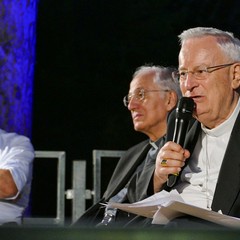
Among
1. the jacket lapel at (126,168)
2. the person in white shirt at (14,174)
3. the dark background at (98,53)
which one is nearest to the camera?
the person in white shirt at (14,174)

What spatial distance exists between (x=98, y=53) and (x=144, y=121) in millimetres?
4576

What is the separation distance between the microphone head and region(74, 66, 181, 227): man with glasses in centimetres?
71

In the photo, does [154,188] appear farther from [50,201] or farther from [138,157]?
[50,201]

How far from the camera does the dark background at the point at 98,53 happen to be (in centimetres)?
736

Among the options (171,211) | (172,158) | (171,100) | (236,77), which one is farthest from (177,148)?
(171,100)

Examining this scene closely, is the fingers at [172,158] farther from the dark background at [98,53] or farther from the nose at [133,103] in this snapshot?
the dark background at [98,53]

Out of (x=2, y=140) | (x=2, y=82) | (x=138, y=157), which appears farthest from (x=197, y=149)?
(x=2, y=82)

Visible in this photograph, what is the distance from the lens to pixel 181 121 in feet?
6.07

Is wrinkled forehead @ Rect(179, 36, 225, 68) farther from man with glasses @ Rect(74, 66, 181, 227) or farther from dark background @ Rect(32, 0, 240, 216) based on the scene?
dark background @ Rect(32, 0, 240, 216)

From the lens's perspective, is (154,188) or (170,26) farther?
(170,26)

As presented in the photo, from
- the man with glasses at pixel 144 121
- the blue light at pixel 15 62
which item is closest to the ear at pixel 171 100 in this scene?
the man with glasses at pixel 144 121

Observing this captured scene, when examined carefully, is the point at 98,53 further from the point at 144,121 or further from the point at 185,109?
the point at 185,109

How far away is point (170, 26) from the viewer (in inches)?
304

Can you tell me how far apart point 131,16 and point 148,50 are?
1.81 feet
